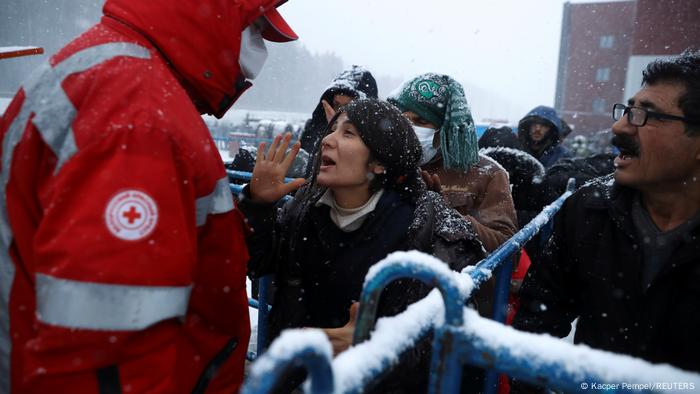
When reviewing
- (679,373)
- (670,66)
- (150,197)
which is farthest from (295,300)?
(670,66)

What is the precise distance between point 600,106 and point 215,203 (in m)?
45.0

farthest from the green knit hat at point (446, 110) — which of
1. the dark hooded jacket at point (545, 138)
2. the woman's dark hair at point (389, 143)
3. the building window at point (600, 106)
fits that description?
the building window at point (600, 106)

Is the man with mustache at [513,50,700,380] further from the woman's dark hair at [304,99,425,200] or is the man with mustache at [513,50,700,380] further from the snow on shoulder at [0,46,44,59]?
the snow on shoulder at [0,46,44,59]

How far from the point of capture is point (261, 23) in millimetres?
1685

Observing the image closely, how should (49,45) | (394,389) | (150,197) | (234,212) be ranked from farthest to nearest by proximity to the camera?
(49,45), (394,389), (234,212), (150,197)

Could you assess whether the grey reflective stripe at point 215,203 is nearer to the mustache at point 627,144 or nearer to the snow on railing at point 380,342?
the snow on railing at point 380,342

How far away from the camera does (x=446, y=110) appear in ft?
9.91

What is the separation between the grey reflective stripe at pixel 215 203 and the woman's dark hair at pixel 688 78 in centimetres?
159

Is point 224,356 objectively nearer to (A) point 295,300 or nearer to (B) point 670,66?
(A) point 295,300

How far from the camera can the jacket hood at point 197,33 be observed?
49.6 inches

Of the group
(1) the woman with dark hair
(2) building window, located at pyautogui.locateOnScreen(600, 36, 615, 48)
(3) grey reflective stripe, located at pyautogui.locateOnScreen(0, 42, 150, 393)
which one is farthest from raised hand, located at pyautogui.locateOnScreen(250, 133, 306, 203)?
(2) building window, located at pyautogui.locateOnScreen(600, 36, 615, 48)

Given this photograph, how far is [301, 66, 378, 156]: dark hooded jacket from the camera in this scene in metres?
3.75

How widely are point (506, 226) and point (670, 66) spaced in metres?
1.29

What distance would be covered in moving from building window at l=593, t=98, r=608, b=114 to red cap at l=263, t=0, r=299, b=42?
1732 inches
